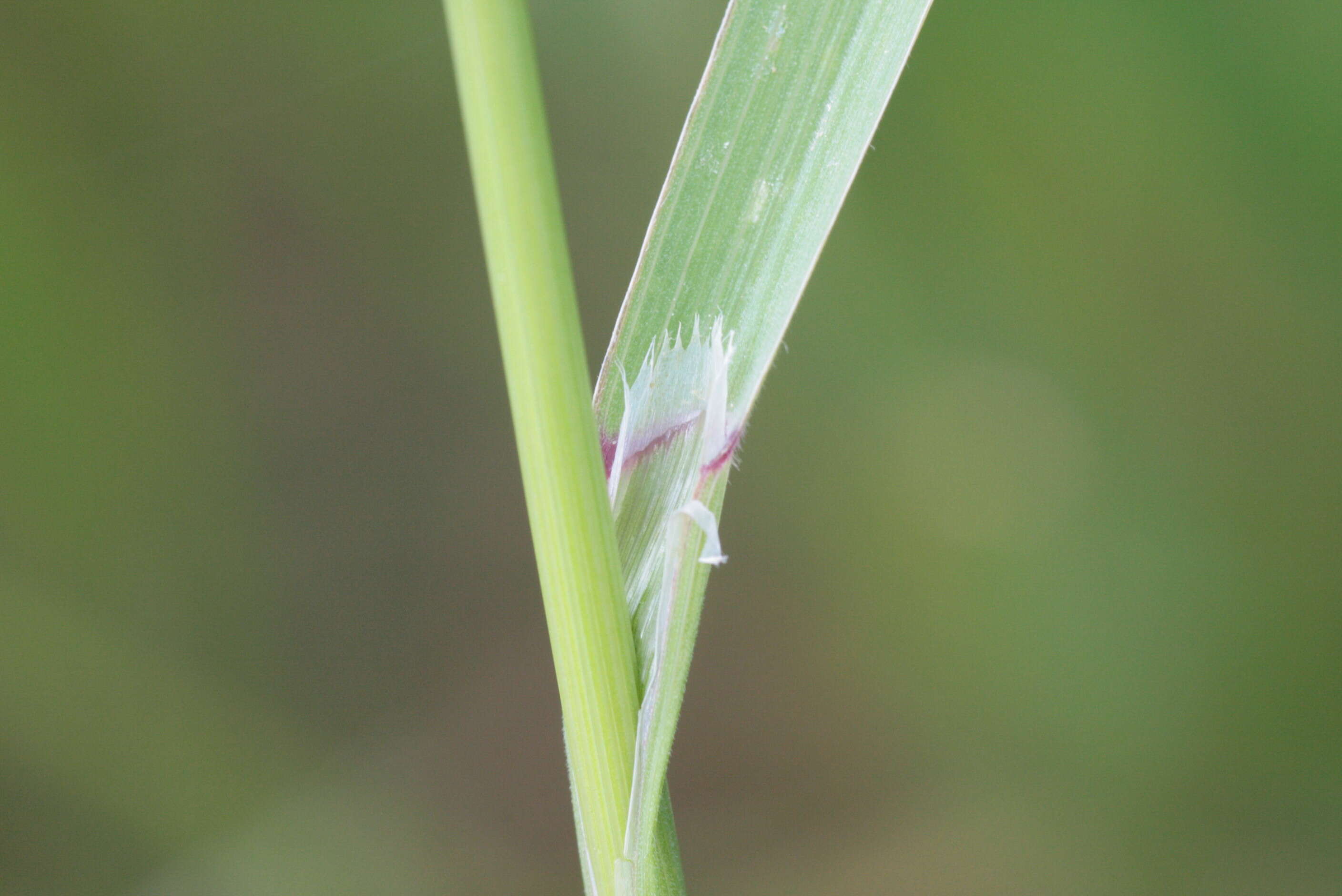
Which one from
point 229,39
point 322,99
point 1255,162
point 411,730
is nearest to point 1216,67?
point 1255,162

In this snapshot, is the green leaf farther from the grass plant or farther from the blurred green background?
the blurred green background

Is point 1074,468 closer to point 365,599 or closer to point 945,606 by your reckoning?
point 945,606

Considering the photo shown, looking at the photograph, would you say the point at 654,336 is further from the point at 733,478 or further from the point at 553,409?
the point at 733,478

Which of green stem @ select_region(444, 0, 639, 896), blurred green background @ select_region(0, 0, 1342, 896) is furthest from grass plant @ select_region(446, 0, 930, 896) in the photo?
blurred green background @ select_region(0, 0, 1342, 896)

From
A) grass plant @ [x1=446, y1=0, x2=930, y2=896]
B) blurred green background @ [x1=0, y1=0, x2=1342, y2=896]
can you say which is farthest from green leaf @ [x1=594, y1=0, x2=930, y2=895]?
blurred green background @ [x1=0, y1=0, x2=1342, y2=896]

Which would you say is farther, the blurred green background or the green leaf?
the blurred green background

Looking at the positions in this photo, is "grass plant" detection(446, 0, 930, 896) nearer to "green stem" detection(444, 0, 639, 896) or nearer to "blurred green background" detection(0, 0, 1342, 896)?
"green stem" detection(444, 0, 639, 896)
